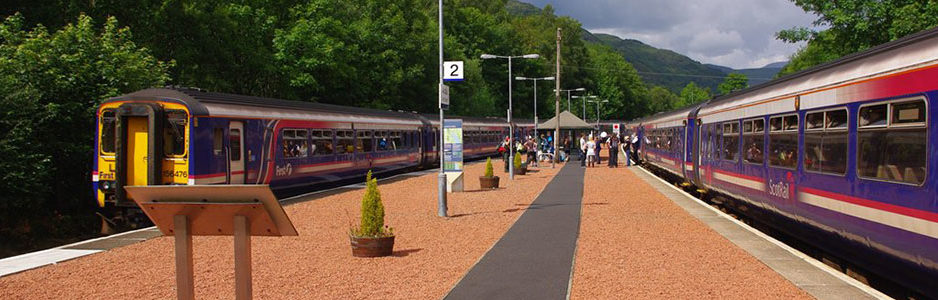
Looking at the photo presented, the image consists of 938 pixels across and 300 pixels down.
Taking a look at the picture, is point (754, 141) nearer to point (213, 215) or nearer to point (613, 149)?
point (213, 215)

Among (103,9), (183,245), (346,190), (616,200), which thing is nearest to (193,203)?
(183,245)

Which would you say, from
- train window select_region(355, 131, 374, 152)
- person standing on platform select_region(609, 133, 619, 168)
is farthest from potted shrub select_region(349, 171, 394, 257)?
person standing on platform select_region(609, 133, 619, 168)

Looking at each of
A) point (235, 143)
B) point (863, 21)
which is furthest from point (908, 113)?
point (863, 21)

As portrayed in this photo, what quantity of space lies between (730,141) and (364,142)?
16392mm

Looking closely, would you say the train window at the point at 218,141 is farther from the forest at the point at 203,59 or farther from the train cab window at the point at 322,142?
the train cab window at the point at 322,142

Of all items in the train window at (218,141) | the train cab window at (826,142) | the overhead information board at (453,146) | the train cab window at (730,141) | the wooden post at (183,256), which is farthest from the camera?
the overhead information board at (453,146)

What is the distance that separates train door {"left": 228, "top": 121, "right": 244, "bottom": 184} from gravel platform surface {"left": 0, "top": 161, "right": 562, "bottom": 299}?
10.3 ft

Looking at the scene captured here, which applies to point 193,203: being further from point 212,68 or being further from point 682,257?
point 212,68

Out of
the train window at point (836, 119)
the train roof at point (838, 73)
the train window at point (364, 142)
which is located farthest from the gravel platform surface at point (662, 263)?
the train window at point (364, 142)

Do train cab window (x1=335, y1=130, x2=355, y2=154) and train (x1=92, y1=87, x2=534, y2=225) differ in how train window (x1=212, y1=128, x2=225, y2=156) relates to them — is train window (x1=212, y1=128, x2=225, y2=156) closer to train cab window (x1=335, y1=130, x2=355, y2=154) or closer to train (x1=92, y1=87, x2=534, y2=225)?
train (x1=92, y1=87, x2=534, y2=225)

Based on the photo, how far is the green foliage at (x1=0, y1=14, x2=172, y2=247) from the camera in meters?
18.2

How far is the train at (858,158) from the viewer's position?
7.48 m

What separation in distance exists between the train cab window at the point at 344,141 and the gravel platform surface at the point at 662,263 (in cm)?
1195

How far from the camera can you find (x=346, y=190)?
25391 mm
